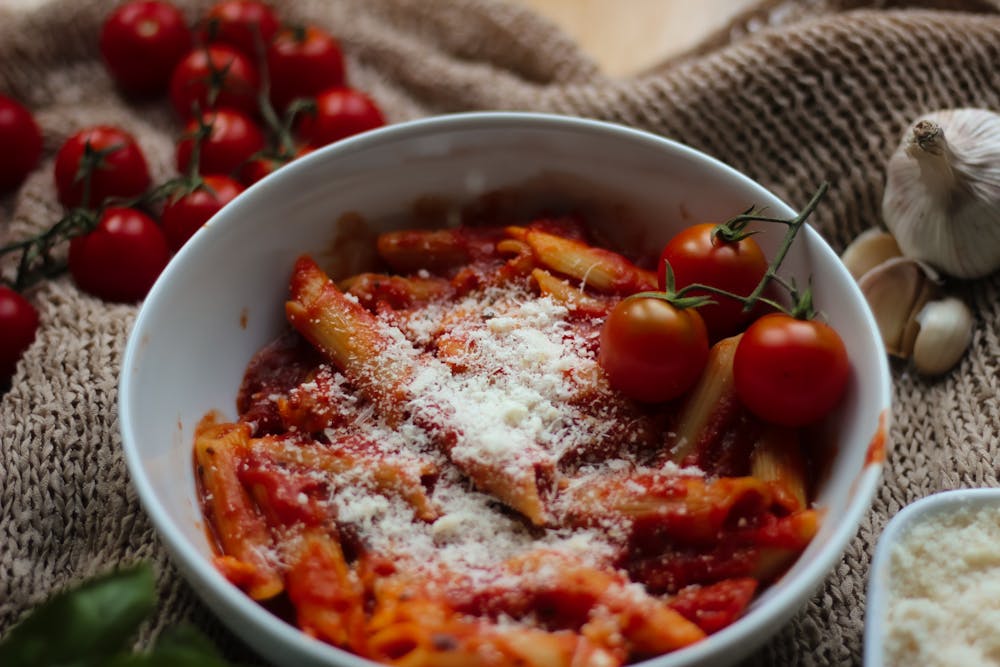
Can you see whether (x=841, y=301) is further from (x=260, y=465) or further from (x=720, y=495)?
(x=260, y=465)

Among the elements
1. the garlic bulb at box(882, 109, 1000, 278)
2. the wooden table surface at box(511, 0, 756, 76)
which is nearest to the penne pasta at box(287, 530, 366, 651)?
the garlic bulb at box(882, 109, 1000, 278)

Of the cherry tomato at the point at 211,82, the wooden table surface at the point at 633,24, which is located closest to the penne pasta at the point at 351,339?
the cherry tomato at the point at 211,82

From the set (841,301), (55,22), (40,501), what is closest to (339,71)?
(55,22)

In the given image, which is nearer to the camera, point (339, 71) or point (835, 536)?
point (835, 536)

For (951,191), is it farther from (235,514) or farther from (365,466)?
(235,514)

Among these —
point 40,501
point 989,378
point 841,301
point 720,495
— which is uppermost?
point 841,301

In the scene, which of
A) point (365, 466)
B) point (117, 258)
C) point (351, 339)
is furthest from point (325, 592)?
point (117, 258)

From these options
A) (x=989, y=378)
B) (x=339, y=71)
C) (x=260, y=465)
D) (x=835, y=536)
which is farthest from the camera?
(x=339, y=71)
